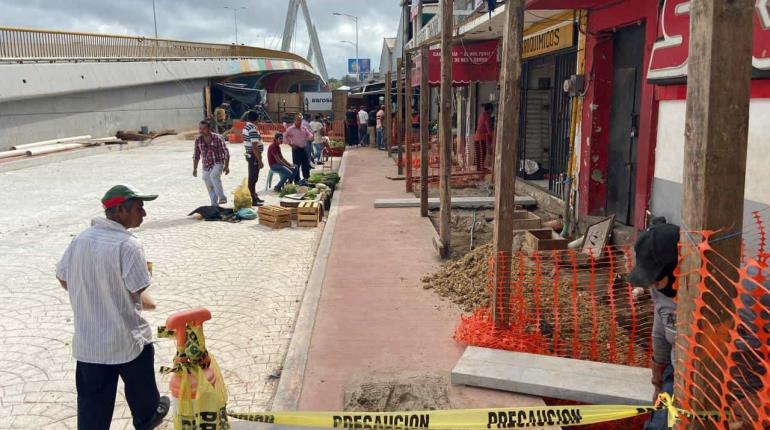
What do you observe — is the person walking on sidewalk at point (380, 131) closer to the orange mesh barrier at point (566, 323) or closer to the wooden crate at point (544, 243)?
the wooden crate at point (544, 243)

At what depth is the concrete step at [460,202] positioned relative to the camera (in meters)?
11.6

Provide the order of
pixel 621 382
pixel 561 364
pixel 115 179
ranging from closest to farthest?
pixel 621 382
pixel 561 364
pixel 115 179

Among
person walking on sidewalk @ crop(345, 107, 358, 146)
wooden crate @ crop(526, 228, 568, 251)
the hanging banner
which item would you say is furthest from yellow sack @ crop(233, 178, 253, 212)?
person walking on sidewalk @ crop(345, 107, 358, 146)

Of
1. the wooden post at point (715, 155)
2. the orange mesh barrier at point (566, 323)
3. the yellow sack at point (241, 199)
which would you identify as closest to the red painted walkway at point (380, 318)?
the orange mesh barrier at point (566, 323)

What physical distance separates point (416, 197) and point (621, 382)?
9299 millimetres

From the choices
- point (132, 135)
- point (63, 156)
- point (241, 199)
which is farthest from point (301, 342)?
point (132, 135)

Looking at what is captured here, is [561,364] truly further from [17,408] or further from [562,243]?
[17,408]

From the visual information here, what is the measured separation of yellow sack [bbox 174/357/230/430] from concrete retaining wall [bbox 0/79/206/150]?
23325 millimetres

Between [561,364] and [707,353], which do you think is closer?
[707,353]

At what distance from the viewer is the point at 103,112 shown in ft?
94.4

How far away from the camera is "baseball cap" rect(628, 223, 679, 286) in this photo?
9.48 ft

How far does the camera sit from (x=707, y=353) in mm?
2590

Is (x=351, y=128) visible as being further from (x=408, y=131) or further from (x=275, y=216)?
(x=275, y=216)

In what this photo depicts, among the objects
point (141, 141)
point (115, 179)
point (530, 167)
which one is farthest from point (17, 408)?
point (141, 141)
